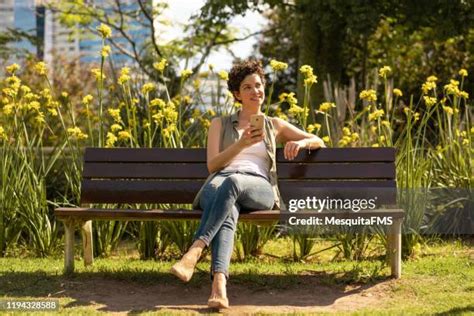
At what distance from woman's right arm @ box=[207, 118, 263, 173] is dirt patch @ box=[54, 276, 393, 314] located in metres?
0.69

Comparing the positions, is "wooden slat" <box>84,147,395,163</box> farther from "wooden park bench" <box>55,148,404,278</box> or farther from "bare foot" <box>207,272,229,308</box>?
"bare foot" <box>207,272,229,308</box>

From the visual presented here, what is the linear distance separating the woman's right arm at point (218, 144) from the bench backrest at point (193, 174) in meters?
0.36

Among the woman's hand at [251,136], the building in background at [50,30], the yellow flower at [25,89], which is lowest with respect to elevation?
the woman's hand at [251,136]

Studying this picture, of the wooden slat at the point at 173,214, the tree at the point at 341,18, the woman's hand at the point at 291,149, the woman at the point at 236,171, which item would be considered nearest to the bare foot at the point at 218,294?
the woman at the point at 236,171

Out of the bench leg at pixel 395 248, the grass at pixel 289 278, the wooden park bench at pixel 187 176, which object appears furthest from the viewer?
the wooden park bench at pixel 187 176

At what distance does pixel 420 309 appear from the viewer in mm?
4152

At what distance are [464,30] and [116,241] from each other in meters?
7.08

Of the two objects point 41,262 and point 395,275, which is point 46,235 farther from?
point 395,275

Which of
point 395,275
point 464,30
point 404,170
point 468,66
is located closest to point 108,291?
point 395,275

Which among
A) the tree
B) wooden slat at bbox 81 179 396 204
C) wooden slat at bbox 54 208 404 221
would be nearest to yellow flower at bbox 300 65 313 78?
wooden slat at bbox 81 179 396 204

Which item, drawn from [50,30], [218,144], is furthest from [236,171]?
[50,30]

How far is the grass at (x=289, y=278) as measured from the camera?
4.32m

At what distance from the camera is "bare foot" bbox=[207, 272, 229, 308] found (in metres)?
4.04

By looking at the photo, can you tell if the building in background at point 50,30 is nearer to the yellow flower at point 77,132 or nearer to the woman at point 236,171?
the yellow flower at point 77,132
